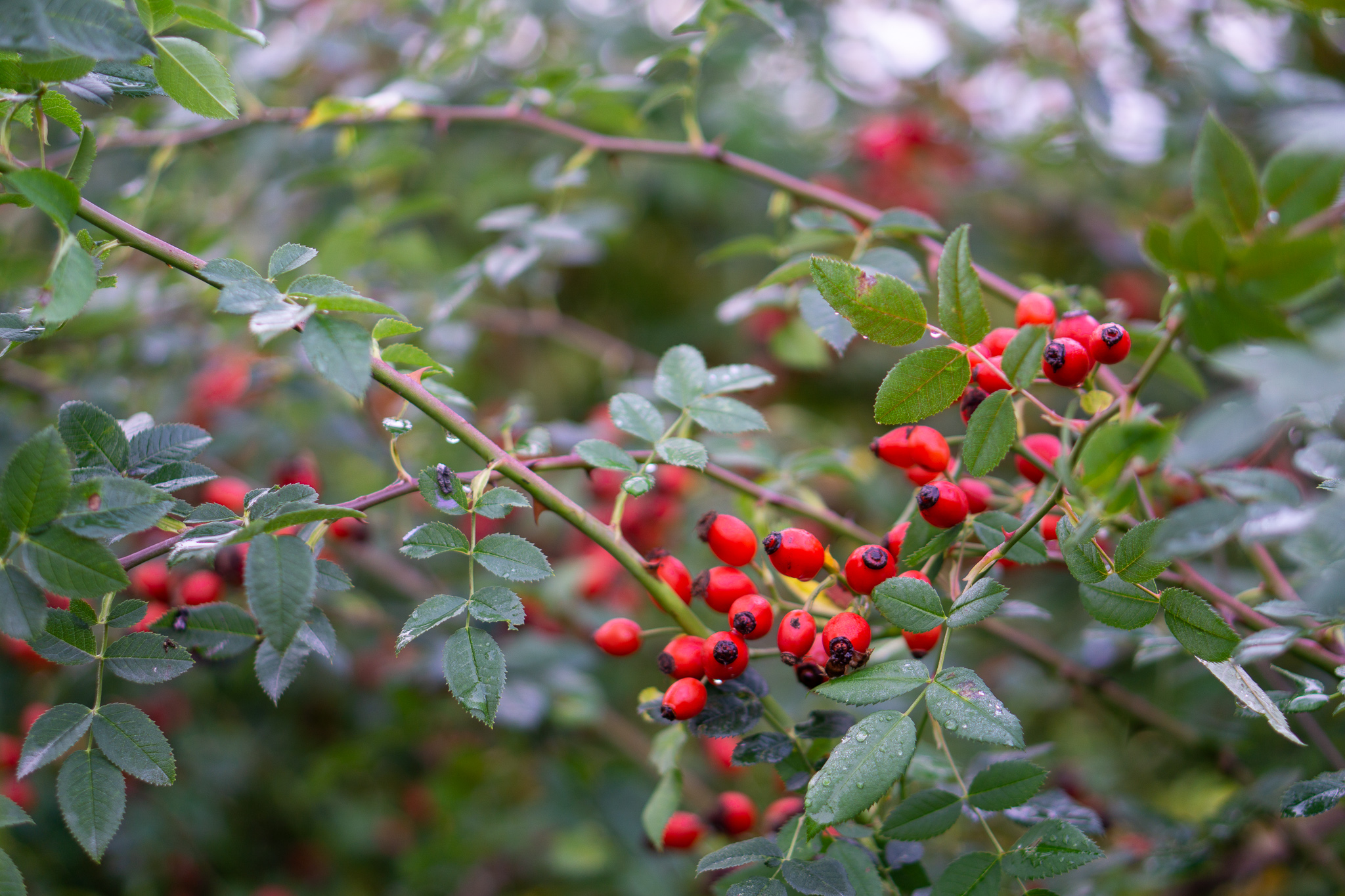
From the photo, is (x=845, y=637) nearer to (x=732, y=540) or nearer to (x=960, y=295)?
(x=732, y=540)

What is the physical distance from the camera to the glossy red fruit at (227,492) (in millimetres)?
1937

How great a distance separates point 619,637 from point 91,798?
2.26ft

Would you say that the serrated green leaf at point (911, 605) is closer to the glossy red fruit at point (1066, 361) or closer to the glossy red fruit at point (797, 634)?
the glossy red fruit at point (797, 634)

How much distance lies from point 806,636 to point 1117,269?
2.82 m

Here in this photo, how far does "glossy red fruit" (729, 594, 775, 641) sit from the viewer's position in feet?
3.56

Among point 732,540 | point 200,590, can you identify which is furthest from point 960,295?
point 200,590

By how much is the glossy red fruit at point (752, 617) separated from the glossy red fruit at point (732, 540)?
96 millimetres

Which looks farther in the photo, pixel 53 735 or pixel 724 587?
pixel 724 587

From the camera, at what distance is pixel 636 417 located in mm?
1263

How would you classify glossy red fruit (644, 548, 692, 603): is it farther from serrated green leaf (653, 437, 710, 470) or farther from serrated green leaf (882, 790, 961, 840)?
serrated green leaf (882, 790, 961, 840)

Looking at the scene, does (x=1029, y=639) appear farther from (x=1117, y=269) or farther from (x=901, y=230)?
(x=1117, y=269)

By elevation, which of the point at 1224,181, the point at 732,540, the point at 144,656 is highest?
the point at 1224,181

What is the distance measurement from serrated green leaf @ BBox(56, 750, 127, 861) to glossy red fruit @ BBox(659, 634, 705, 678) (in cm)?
68

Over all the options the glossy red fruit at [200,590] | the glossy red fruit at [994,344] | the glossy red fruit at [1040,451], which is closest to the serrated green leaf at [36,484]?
the glossy red fruit at [200,590]
